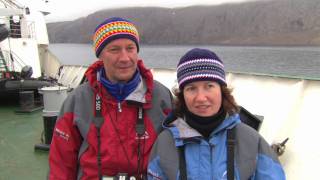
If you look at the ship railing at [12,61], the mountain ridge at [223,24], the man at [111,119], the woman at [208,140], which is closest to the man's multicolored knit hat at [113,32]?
the man at [111,119]

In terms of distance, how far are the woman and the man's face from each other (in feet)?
1.13

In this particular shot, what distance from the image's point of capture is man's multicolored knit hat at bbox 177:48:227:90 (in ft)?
6.76

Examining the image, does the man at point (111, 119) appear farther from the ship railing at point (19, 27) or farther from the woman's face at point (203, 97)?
the ship railing at point (19, 27)

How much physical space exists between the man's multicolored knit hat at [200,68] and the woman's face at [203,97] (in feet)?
0.11

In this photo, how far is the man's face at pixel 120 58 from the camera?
231 cm

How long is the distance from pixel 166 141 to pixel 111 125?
1.29ft

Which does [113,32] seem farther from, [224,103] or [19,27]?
[19,27]

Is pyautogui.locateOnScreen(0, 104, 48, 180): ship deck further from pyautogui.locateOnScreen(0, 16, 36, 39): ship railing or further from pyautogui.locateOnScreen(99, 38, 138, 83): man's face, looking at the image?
pyautogui.locateOnScreen(0, 16, 36, 39): ship railing

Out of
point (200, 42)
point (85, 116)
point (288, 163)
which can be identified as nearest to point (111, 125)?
point (85, 116)

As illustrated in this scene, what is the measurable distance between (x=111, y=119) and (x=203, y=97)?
2.10 ft

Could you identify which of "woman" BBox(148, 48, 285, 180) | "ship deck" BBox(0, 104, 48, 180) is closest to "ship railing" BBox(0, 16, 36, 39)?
"ship deck" BBox(0, 104, 48, 180)

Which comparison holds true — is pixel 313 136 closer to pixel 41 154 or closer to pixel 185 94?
pixel 185 94

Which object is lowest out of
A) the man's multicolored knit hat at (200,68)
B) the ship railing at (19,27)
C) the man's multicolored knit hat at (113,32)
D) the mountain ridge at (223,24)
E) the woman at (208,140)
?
the woman at (208,140)

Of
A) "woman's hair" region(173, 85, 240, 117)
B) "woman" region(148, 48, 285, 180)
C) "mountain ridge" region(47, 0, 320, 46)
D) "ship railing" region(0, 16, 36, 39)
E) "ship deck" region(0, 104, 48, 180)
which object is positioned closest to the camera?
"woman" region(148, 48, 285, 180)
